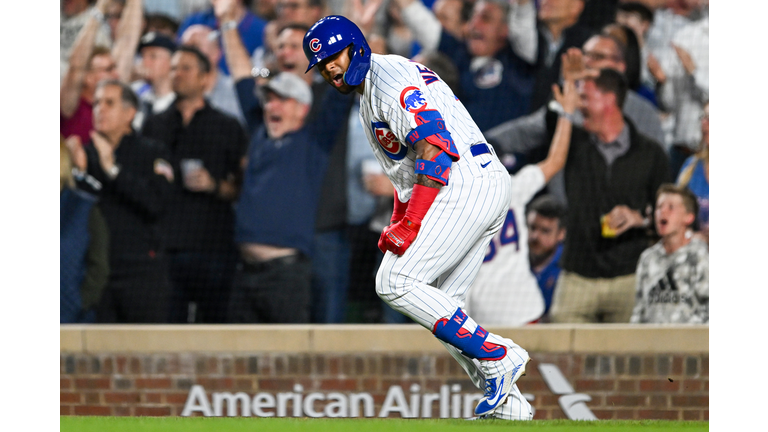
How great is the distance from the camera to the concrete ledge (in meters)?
6.45

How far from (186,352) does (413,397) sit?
6.36 feet

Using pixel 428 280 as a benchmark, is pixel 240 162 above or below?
above

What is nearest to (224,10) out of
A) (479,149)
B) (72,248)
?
(72,248)

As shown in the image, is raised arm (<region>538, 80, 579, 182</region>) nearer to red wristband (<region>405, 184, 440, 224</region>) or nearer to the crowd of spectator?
the crowd of spectator

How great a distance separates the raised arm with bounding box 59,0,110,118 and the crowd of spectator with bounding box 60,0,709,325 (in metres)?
0.12

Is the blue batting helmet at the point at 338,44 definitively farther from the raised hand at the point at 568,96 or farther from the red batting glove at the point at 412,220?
the raised hand at the point at 568,96

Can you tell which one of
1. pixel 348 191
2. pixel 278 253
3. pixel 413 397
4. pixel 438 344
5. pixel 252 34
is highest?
pixel 252 34

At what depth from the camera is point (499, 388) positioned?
3404 millimetres

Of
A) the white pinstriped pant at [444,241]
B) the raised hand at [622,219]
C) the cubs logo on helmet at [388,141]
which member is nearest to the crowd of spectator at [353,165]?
the raised hand at [622,219]

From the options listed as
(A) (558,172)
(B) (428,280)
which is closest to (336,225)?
(A) (558,172)

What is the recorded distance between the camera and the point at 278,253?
22.5ft

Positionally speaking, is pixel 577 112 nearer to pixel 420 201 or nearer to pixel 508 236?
pixel 508 236

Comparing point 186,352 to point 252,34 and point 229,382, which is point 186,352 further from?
point 252,34

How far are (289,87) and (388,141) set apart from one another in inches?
146
